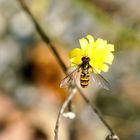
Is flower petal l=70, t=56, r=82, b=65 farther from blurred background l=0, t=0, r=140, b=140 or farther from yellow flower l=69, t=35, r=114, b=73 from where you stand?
blurred background l=0, t=0, r=140, b=140

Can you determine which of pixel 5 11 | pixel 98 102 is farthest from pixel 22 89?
pixel 5 11

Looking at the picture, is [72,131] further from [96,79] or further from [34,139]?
[96,79]

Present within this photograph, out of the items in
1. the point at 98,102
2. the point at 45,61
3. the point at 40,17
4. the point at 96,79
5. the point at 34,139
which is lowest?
the point at 96,79

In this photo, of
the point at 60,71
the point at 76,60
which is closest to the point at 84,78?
the point at 76,60

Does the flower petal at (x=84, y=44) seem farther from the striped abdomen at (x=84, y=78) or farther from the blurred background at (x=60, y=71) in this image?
the blurred background at (x=60, y=71)

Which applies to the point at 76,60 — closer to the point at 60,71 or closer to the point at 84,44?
the point at 84,44

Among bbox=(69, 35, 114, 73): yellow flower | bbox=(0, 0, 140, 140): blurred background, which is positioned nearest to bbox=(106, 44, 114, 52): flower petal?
bbox=(69, 35, 114, 73): yellow flower
